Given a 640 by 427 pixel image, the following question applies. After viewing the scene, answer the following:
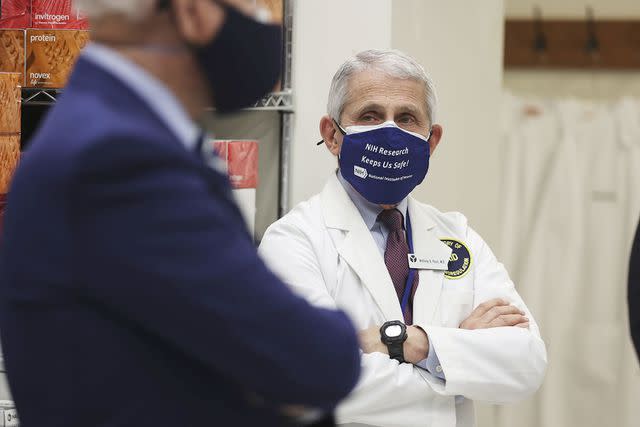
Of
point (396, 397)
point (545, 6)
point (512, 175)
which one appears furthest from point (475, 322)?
point (545, 6)

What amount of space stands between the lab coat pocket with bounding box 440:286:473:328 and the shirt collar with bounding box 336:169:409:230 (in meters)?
0.20

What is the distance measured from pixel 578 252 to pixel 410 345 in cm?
174

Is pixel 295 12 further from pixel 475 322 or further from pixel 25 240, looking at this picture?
pixel 25 240

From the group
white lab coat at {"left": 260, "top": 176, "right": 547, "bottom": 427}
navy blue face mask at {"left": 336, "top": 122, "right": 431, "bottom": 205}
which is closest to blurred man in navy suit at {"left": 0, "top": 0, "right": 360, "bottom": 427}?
white lab coat at {"left": 260, "top": 176, "right": 547, "bottom": 427}

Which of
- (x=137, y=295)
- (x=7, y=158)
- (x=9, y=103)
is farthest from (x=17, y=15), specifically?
(x=137, y=295)

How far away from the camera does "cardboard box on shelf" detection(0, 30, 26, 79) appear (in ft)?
7.34

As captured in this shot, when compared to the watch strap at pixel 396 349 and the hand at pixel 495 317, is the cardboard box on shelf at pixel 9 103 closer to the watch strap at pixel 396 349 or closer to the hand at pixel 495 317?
the watch strap at pixel 396 349

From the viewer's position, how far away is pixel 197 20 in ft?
2.66

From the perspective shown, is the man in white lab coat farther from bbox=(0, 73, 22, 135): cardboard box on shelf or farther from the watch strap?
bbox=(0, 73, 22, 135): cardboard box on shelf

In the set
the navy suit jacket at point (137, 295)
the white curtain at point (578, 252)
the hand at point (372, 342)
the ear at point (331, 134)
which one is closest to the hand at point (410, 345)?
the hand at point (372, 342)

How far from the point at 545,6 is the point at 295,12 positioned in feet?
5.79

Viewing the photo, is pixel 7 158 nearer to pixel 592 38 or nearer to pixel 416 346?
pixel 416 346

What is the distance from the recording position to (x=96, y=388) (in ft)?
2.58

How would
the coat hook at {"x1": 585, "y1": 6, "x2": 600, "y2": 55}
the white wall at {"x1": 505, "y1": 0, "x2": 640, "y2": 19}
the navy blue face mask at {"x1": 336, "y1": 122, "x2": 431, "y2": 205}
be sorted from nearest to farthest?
the navy blue face mask at {"x1": 336, "y1": 122, "x2": 431, "y2": 205} < the coat hook at {"x1": 585, "y1": 6, "x2": 600, "y2": 55} < the white wall at {"x1": 505, "y1": 0, "x2": 640, "y2": 19}
